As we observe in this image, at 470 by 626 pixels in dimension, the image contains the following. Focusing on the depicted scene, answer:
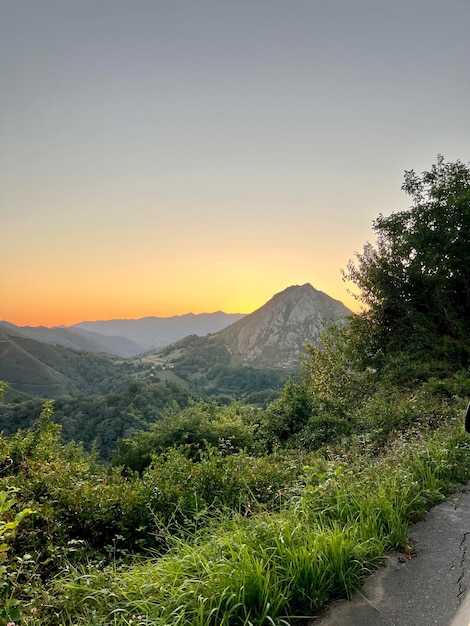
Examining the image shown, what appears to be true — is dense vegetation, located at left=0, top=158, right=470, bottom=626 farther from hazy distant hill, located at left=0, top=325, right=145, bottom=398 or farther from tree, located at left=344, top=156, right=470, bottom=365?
hazy distant hill, located at left=0, top=325, right=145, bottom=398

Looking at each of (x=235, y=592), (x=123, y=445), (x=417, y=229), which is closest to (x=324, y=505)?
(x=235, y=592)

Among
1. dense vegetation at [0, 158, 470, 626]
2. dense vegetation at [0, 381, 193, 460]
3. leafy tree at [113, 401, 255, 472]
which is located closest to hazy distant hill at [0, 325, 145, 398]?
dense vegetation at [0, 381, 193, 460]

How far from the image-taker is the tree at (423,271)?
1708 centimetres

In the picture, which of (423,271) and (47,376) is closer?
(423,271)

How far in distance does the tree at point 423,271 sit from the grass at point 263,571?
14.0 m

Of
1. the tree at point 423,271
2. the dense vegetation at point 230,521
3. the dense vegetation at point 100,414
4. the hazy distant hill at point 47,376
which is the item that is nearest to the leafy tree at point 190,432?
the dense vegetation at point 230,521

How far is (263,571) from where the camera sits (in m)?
2.69

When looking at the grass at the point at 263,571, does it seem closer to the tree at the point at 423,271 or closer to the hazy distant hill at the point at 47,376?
the tree at the point at 423,271

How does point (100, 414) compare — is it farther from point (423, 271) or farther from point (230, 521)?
point (230, 521)

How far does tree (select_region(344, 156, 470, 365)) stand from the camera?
56.0 feet

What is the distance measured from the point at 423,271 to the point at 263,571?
59.3 feet

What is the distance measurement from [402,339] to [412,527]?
1510 centimetres

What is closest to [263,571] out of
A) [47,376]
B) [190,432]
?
[190,432]

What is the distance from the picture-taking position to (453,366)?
1424 cm
